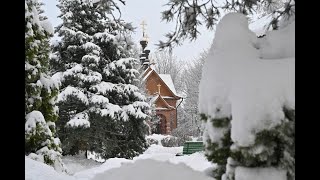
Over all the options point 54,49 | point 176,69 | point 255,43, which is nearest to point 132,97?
point 54,49

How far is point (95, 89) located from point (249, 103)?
9450 millimetres

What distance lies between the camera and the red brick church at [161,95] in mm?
19969

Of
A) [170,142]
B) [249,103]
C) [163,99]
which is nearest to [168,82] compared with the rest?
[163,99]

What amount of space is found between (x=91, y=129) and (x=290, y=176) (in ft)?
31.1

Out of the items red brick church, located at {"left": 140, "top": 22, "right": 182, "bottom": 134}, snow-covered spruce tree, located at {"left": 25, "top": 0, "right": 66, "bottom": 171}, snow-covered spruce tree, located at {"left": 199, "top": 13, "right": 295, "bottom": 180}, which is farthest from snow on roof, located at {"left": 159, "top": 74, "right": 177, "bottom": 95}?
snow-covered spruce tree, located at {"left": 199, "top": 13, "right": 295, "bottom": 180}

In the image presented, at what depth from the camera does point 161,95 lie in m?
21.6

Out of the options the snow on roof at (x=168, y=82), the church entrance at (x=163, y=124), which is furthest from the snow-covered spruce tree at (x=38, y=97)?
the snow on roof at (x=168, y=82)

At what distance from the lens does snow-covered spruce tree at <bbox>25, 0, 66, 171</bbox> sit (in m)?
6.18

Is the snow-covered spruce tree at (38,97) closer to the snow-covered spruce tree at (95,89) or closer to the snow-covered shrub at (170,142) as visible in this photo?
the snow-covered spruce tree at (95,89)

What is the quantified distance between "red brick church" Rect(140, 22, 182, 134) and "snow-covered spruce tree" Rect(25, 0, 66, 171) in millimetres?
12219

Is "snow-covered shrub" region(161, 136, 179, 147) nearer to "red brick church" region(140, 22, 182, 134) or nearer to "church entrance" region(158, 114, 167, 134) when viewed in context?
"red brick church" region(140, 22, 182, 134)

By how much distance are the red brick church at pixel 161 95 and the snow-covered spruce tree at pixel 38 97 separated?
12219 millimetres

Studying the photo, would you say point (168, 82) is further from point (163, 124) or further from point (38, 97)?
point (38, 97)

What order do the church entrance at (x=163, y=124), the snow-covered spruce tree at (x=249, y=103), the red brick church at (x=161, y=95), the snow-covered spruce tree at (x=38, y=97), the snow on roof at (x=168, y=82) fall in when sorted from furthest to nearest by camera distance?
the snow on roof at (x=168, y=82)
the church entrance at (x=163, y=124)
the red brick church at (x=161, y=95)
the snow-covered spruce tree at (x=38, y=97)
the snow-covered spruce tree at (x=249, y=103)
